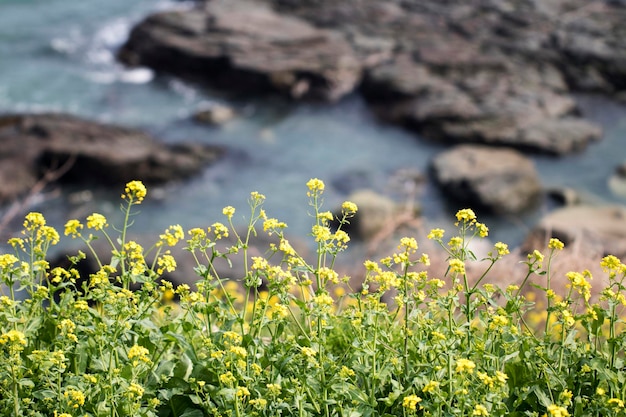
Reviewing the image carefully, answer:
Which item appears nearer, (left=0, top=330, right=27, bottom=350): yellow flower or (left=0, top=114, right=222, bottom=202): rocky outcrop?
(left=0, top=330, right=27, bottom=350): yellow flower

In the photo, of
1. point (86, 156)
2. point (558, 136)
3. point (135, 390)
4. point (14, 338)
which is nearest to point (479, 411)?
point (135, 390)

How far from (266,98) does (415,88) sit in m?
2.09

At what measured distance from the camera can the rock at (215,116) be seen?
10.3 meters

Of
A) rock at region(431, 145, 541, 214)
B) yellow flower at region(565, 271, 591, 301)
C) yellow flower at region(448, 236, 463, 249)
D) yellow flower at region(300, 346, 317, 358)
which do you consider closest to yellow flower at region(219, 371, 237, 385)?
yellow flower at region(300, 346, 317, 358)

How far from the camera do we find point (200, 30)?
12.2 m

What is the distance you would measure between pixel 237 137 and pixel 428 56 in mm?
3332

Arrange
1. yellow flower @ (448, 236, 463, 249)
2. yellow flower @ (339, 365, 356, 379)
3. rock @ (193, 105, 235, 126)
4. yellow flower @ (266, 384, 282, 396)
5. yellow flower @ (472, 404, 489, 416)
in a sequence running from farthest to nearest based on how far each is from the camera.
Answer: rock @ (193, 105, 235, 126)
yellow flower @ (448, 236, 463, 249)
yellow flower @ (339, 365, 356, 379)
yellow flower @ (266, 384, 282, 396)
yellow flower @ (472, 404, 489, 416)

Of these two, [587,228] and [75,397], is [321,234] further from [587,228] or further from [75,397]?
[587,228]

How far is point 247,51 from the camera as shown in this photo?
11508 mm

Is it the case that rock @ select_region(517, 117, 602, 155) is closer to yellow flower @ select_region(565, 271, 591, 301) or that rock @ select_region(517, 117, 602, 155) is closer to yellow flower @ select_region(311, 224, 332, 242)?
yellow flower @ select_region(565, 271, 591, 301)

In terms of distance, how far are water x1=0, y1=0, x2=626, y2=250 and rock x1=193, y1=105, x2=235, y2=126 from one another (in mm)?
127

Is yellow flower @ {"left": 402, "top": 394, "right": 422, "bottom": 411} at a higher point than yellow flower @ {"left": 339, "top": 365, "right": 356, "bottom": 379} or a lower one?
higher

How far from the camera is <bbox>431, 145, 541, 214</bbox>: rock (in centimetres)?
853

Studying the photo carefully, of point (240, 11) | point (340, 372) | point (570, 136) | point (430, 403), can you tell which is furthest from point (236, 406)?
point (240, 11)
